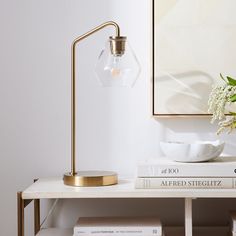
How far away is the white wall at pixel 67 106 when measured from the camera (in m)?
2.08

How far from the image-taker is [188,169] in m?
1.77

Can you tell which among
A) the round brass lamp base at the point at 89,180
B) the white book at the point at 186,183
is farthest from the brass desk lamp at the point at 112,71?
the white book at the point at 186,183

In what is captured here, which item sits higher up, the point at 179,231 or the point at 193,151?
the point at 193,151

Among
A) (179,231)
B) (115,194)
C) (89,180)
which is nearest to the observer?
(115,194)

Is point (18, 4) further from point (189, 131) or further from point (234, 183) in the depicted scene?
point (234, 183)

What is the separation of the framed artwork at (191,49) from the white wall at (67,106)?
51 millimetres

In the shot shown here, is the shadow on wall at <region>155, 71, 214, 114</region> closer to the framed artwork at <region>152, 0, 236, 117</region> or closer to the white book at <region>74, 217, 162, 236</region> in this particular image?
the framed artwork at <region>152, 0, 236, 117</region>

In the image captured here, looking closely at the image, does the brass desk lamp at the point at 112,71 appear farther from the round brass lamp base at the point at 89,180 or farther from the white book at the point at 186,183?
the white book at the point at 186,183

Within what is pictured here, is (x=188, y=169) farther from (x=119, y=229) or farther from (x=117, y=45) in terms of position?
(x=117, y=45)

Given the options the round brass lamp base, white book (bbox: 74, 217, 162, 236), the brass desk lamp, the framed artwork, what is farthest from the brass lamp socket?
white book (bbox: 74, 217, 162, 236)

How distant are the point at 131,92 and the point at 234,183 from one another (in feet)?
1.79

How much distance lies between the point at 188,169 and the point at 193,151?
2.5 inches

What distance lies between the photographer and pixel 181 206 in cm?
210

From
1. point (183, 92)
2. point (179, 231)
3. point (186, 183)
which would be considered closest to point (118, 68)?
point (183, 92)
